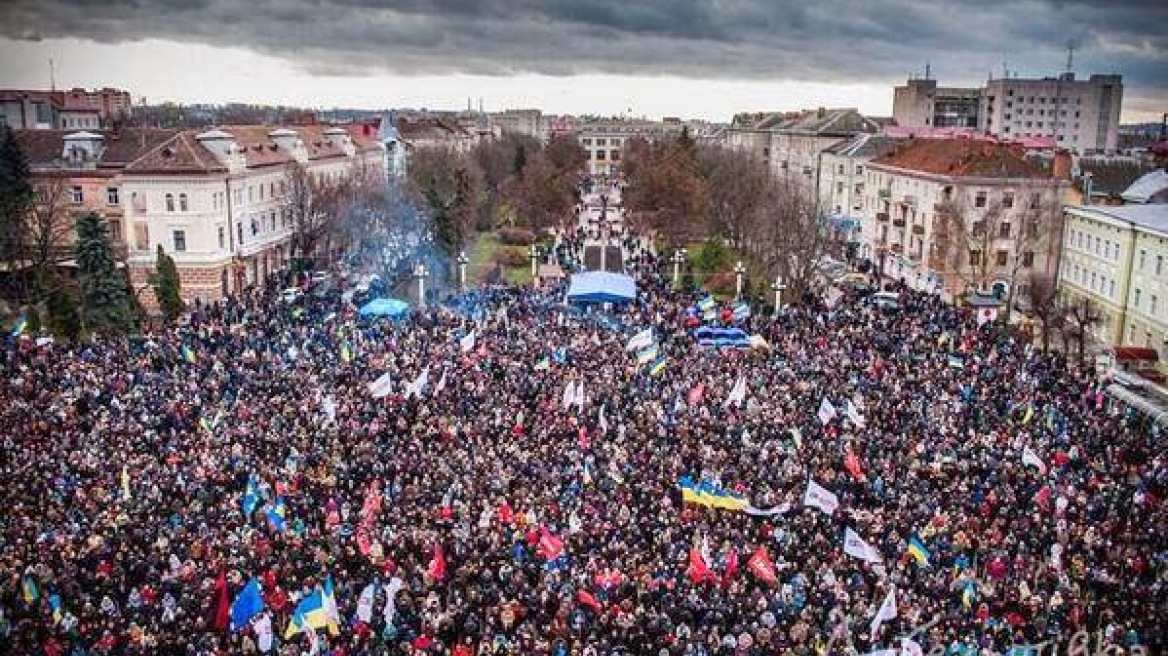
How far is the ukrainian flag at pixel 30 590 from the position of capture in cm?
1797

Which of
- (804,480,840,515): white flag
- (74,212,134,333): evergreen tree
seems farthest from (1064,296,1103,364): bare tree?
(74,212,134,333): evergreen tree

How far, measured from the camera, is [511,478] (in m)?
23.0

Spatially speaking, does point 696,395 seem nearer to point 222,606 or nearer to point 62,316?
point 222,606

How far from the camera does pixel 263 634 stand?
55.8ft

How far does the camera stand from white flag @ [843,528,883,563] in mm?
19375

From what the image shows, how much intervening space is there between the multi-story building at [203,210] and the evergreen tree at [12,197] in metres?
4.22

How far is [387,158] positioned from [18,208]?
40635 mm

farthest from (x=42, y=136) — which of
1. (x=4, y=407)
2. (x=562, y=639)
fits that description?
(x=562, y=639)

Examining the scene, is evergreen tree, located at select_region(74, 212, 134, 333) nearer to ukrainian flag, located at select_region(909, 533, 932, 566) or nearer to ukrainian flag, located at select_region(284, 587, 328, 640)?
ukrainian flag, located at select_region(284, 587, 328, 640)

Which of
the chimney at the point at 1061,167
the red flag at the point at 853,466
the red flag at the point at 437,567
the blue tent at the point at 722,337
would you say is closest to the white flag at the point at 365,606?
the red flag at the point at 437,567

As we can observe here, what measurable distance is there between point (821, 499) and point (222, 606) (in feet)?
39.5

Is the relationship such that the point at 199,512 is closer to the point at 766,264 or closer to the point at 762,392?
the point at 762,392

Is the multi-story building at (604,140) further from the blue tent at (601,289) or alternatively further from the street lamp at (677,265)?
the blue tent at (601,289)

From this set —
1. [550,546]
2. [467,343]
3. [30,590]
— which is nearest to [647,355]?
[467,343]
